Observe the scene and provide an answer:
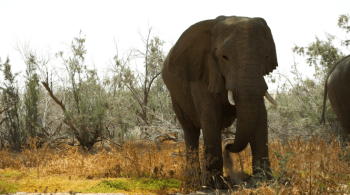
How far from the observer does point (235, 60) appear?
4.67 m

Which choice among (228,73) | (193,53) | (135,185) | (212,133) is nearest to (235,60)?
(228,73)

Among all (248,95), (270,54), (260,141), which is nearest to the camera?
(248,95)

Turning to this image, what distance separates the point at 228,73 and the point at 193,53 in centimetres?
102

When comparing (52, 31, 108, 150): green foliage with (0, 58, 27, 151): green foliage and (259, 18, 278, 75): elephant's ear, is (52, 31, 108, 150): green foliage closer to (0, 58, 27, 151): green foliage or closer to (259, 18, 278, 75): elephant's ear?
(0, 58, 27, 151): green foliage

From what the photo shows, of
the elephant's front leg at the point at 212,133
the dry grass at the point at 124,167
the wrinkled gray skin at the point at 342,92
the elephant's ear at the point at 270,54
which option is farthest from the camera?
the wrinkled gray skin at the point at 342,92

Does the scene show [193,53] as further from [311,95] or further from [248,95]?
[311,95]

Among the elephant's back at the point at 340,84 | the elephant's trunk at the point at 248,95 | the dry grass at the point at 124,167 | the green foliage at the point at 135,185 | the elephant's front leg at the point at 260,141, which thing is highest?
the elephant's back at the point at 340,84

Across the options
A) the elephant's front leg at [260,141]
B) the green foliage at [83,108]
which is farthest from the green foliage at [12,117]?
the elephant's front leg at [260,141]

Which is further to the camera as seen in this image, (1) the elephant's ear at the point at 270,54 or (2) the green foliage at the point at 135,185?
(2) the green foliage at the point at 135,185

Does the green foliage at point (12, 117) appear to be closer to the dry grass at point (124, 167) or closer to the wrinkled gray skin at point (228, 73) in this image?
the dry grass at point (124, 167)

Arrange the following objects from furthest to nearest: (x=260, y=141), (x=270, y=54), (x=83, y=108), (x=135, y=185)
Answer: (x=83, y=108) → (x=135, y=185) → (x=260, y=141) → (x=270, y=54)

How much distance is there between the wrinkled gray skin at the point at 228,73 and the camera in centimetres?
452

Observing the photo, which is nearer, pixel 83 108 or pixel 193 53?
pixel 193 53

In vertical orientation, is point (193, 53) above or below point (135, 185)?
above
